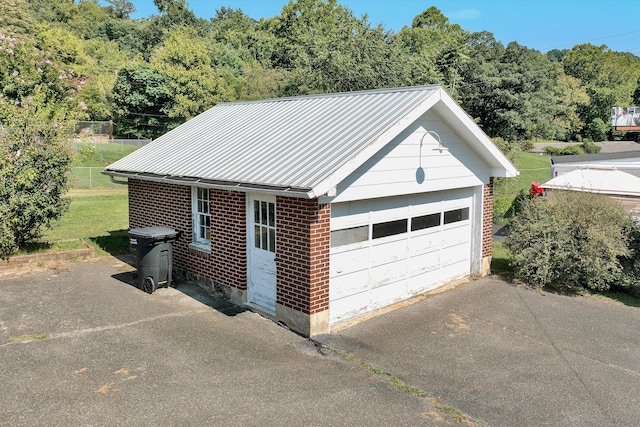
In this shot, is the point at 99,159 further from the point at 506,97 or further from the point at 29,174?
the point at 506,97

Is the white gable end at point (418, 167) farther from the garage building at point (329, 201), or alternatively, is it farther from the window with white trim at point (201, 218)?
the window with white trim at point (201, 218)

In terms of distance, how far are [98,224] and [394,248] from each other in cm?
1257

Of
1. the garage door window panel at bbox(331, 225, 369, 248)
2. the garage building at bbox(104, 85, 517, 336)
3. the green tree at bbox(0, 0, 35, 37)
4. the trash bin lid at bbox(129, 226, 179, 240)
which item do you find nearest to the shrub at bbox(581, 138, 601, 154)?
the garage building at bbox(104, 85, 517, 336)

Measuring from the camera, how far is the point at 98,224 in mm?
17922

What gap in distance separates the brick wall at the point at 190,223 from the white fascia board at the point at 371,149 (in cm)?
230

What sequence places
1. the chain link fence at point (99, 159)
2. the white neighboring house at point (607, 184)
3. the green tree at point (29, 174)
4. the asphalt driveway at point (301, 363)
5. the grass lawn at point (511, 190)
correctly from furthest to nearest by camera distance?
1. the chain link fence at point (99, 159)
2. the grass lawn at point (511, 190)
3. the white neighboring house at point (607, 184)
4. the green tree at point (29, 174)
5. the asphalt driveway at point (301, 363)

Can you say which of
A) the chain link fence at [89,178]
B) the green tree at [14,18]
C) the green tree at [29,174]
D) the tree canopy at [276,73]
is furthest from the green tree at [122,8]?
the green tree at [29,174]

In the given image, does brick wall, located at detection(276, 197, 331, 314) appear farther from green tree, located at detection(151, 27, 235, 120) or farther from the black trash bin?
green tree, located at detection(151, 27, 235, 120)

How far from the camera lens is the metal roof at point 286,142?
26.2ft

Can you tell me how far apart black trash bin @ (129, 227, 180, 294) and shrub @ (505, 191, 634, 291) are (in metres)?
7.66

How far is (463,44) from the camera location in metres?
42.2

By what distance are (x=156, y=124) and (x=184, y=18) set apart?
38.6m

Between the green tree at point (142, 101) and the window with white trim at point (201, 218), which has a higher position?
the green tree at point (142, 101)

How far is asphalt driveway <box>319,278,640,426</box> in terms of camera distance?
19.7 ft
